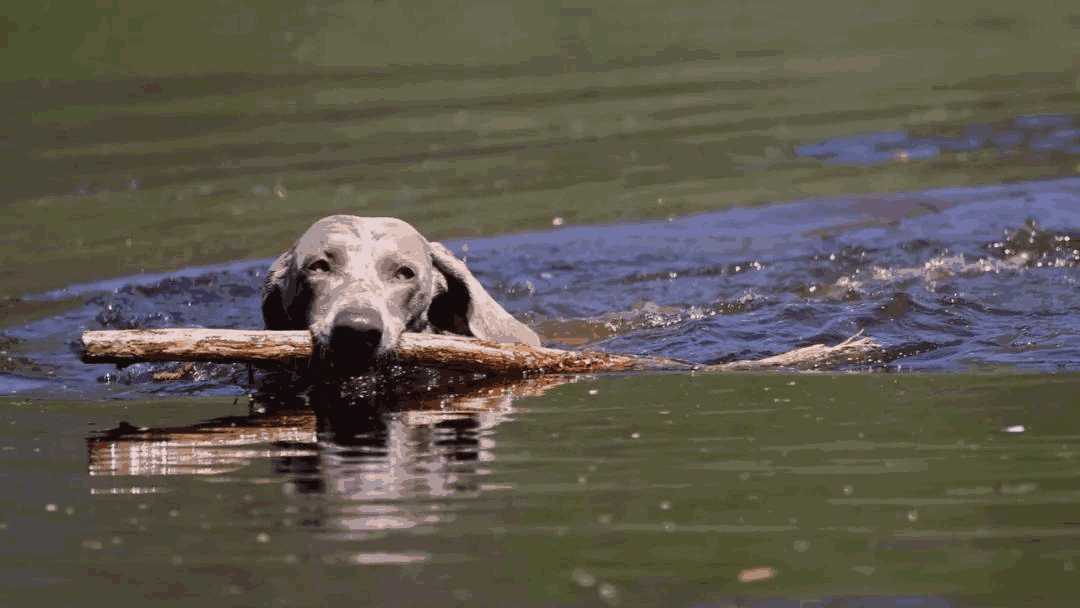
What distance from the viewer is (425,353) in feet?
24.1

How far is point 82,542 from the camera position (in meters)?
5.34

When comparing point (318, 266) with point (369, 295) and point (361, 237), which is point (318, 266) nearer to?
point (361, 237)

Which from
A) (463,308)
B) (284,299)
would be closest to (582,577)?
(284,299)

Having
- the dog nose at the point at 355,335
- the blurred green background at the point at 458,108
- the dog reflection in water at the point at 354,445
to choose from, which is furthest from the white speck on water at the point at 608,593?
the blurred green background at the point at 458,108

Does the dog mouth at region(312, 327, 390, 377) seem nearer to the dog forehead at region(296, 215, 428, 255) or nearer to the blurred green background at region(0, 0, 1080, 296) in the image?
the dog forehead at region(296, 215, 428, 255)

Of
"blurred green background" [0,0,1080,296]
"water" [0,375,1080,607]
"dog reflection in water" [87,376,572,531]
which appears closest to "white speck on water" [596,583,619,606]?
"water" [0,375,1080,607]

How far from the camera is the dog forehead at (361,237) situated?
25.8ft

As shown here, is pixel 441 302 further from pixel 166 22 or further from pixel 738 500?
pixel 166 22

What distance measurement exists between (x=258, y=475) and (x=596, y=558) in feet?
4.97

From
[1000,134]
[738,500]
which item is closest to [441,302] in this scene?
[738,500]

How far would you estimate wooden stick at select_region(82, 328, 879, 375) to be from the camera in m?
7.02

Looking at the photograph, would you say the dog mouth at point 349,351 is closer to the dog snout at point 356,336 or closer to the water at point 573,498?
the dog snout at point 356,336

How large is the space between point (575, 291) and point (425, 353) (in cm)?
386

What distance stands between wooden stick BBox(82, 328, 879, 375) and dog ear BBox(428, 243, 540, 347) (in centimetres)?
47
